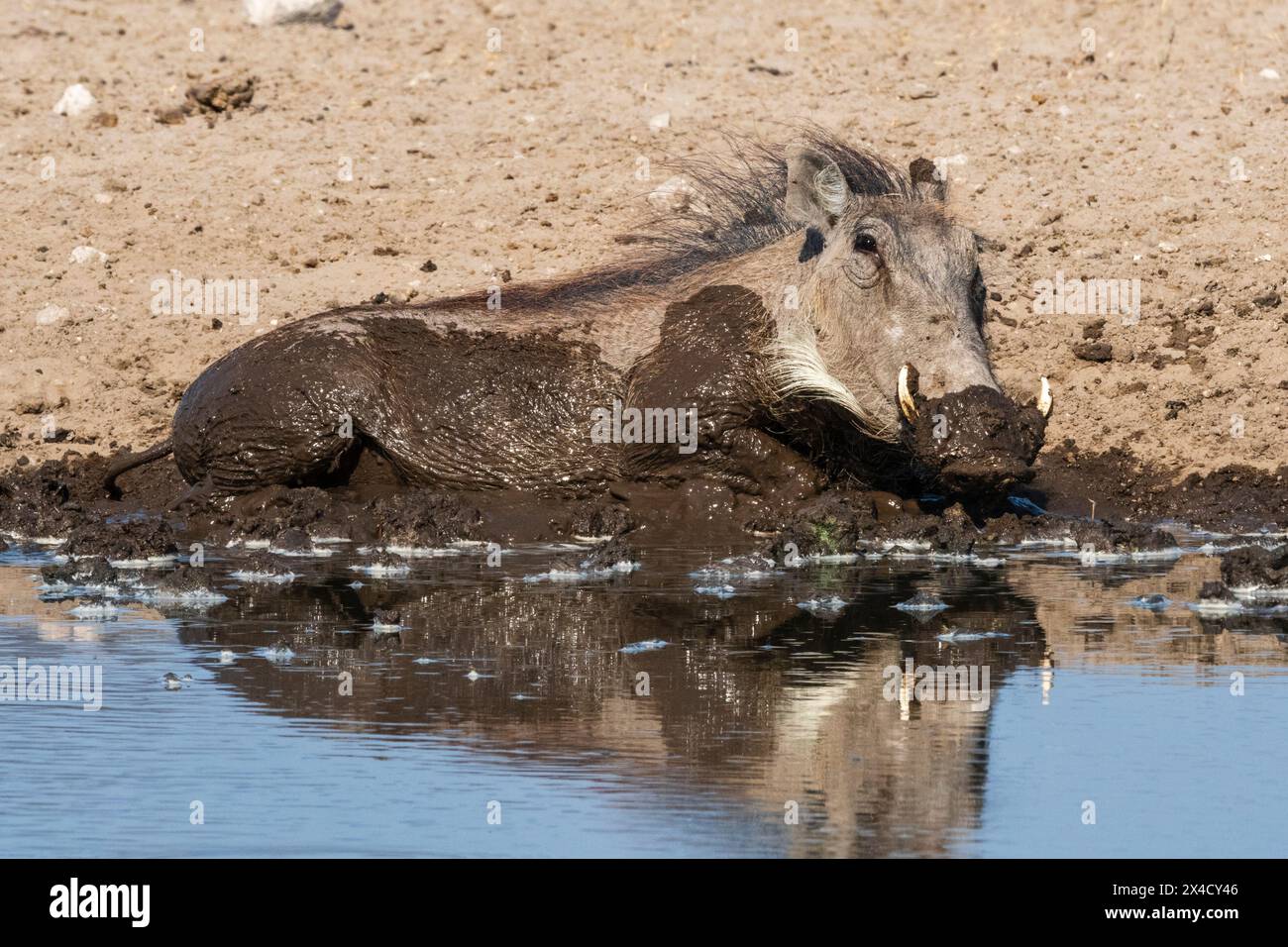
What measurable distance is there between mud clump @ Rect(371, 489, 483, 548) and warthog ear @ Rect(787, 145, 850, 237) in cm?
231

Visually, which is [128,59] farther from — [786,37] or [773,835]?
[773,835]

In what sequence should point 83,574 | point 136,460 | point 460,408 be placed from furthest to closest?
point 136,460 → point 460,408 → point 83,574

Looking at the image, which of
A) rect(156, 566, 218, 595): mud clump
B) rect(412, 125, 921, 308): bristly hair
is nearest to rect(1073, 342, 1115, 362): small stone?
rect(412, 125, 921, 308): bristly hair

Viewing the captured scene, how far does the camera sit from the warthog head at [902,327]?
31.8 ft

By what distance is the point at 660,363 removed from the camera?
35.6 ft

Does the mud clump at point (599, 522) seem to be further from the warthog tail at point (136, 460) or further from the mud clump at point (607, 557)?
the warthog tail at point (136, 460)

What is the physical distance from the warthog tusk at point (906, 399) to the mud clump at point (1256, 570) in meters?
1.71

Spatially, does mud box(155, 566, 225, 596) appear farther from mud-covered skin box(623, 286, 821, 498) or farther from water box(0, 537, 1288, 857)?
mud-covered skin box(623, 286, 821, 498)

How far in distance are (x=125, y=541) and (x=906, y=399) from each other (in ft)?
12.3

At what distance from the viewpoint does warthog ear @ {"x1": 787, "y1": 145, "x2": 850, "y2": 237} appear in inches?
416

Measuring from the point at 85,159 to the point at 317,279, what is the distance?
3.17m

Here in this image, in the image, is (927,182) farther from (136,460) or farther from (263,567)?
(136,460)

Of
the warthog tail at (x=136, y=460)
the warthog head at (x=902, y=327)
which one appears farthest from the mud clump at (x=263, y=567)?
the warthog head at (x=902, y=327)

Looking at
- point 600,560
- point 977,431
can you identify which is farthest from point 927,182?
point 600,560
